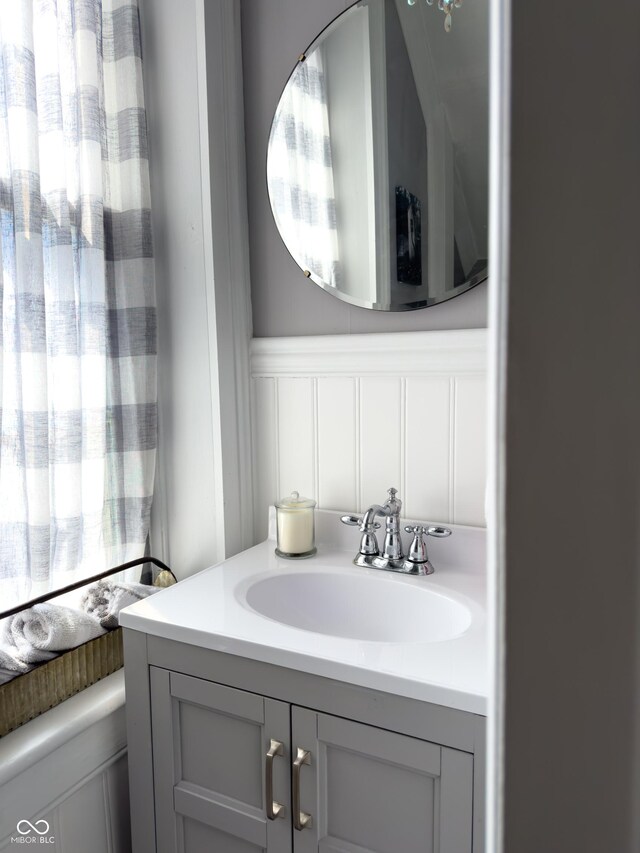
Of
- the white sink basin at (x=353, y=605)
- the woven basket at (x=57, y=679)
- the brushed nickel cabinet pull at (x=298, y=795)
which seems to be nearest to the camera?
the brushed nickel cabinet pull at (x=298, y=795)

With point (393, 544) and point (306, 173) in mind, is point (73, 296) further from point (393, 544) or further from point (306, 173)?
point (393, 544)

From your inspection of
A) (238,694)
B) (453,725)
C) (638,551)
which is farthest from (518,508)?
(238,694)

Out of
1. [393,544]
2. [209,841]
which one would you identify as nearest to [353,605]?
[393,544]

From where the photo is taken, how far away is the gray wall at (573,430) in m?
0.15

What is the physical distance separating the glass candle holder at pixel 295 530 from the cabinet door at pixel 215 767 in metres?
0.36

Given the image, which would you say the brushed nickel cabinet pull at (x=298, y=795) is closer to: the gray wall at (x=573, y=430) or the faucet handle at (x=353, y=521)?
the faucet handle at (x=353, y=521)

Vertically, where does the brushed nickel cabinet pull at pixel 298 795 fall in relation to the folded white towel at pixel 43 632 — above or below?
below

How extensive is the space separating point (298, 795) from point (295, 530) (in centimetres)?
49

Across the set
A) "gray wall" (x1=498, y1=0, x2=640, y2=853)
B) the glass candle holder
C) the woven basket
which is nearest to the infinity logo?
the woven basket

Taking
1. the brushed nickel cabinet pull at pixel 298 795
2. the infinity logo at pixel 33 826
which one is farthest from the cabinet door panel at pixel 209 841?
the infinity logo at pixel 33 826

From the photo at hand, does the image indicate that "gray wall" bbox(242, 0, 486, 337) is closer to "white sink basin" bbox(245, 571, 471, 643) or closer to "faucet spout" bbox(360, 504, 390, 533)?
"faucet spout" bbox(360, 504, 390, 533)

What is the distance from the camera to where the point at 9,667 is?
3.22 ft

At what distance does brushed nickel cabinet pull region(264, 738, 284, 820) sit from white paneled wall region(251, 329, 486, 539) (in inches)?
21.2

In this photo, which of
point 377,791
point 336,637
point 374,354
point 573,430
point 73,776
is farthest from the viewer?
point 374,354
